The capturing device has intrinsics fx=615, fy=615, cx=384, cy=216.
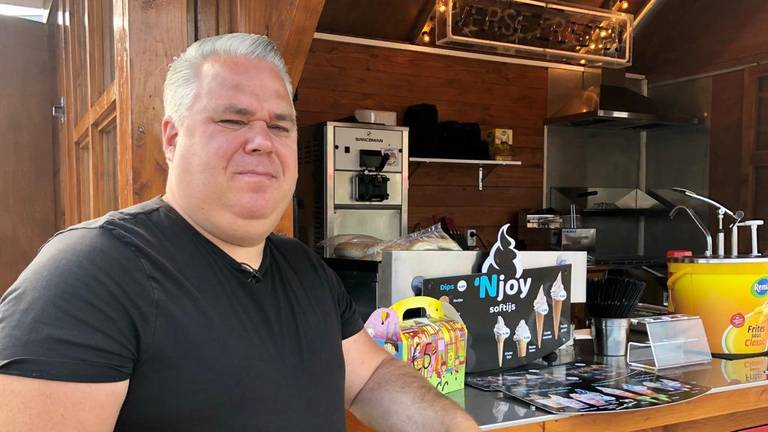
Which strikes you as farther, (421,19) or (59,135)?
(421,19)

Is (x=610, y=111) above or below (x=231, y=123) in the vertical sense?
above

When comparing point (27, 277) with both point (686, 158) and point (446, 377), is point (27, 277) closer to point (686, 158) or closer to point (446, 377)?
point (446, 377)

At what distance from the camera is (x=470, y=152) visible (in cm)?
485

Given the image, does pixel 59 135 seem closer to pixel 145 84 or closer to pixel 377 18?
pixel 145 84

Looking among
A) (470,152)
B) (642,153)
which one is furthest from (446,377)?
(642,153)

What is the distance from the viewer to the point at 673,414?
1489 mm

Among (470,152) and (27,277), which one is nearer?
(27,277)

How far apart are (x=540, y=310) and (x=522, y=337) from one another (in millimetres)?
109

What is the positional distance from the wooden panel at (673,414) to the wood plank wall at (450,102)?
342 cm

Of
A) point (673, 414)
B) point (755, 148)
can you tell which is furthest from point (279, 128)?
point (755, 148)

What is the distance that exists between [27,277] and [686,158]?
19.1 ft

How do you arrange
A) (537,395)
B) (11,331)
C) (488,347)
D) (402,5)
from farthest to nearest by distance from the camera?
(402,5), (488,347), (537,395), (11,331)

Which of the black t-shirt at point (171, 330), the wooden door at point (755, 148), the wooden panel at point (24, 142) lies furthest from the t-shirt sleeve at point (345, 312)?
the wooden door at point (755, 148)

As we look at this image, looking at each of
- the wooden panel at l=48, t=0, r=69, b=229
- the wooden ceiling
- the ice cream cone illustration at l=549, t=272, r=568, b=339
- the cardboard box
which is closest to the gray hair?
the ice cream cone illustration at l=549, t=272, r=568, b=339
